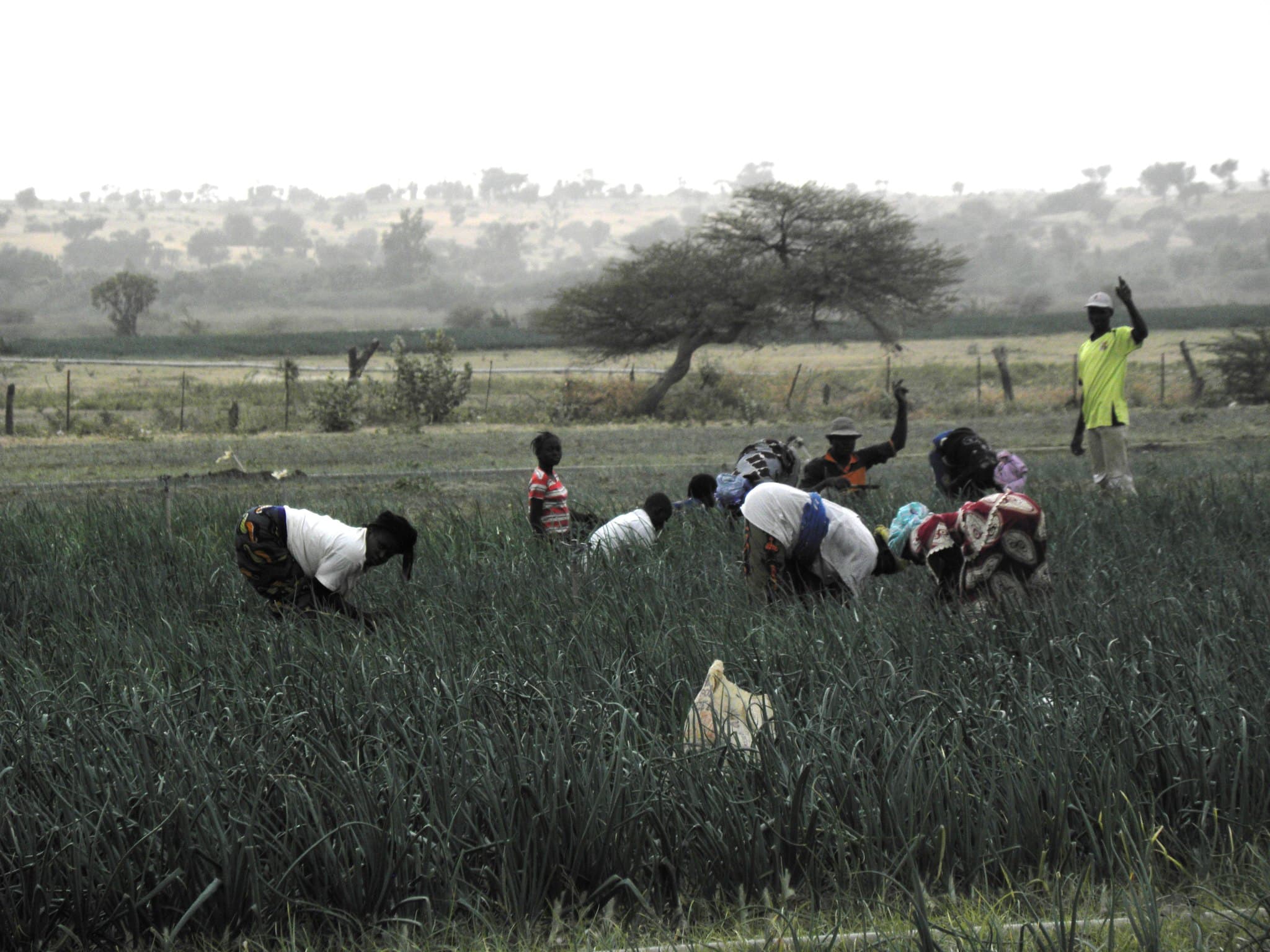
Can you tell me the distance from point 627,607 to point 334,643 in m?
1.38

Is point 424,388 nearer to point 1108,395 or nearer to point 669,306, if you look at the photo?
point 669,306

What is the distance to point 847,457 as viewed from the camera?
9.38m

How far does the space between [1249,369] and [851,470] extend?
2386 centimetres

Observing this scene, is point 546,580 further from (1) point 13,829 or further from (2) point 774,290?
(2) point 774,290

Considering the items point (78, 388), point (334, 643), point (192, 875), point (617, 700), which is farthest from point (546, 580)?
point (78, 388)

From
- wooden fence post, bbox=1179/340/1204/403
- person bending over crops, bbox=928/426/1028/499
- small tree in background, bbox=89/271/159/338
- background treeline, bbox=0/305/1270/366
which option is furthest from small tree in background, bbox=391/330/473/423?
small tree in background, bbox=89/271/159/338

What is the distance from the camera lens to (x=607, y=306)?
36.0 metres

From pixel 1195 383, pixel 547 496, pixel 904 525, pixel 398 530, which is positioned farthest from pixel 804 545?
pixel 1195 383

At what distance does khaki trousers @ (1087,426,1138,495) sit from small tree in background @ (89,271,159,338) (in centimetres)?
8692

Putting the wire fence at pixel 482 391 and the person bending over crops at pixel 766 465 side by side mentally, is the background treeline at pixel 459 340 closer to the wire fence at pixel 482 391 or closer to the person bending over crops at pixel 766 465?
the wire fence at pixel 482 391

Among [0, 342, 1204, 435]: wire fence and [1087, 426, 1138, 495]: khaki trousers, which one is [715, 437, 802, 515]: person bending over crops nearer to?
[1087, 426, 1138, 495]: khaki trousers

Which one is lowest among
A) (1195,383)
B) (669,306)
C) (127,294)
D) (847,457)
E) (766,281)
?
(847,457)

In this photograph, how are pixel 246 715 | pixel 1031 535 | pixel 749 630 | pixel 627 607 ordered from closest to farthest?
1. pixel 246 715
2. pixel 749 630
3. pixel 1031 535
4. pixel 627 607

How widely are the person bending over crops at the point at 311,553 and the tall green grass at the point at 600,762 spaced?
0.38 m
